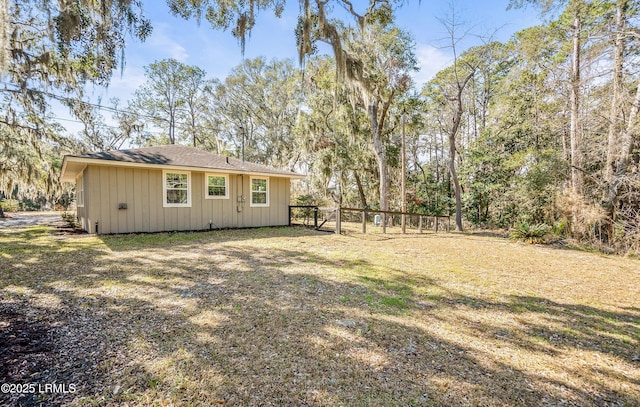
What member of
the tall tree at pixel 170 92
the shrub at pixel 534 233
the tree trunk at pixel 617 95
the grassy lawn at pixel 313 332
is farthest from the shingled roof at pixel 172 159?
the tall tree at pixel 170 92

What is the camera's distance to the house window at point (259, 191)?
10172mm

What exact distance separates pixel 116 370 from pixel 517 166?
15338mm

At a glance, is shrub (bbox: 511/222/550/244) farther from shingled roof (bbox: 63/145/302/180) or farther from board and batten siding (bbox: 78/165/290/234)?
board and batten siding (bbox: 78/165/290/234)

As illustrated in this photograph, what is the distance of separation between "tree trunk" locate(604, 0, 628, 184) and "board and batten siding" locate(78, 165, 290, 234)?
1128cm

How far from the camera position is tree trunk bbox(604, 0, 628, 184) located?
7.50m

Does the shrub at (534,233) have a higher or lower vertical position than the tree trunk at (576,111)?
lower

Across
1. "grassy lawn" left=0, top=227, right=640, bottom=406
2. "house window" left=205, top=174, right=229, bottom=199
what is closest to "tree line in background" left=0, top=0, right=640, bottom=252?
"house window" left=205, top=174, right=229, bottom=199

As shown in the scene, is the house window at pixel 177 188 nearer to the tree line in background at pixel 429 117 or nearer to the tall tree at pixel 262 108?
the tree line in background at pixel 429 117

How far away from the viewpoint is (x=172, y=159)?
8.69m

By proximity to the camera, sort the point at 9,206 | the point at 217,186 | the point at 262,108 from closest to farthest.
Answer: the point at 217,186 → the point at 9,206 → the point at 262,108

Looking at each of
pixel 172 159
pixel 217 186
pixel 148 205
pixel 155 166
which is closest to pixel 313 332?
pixel 155 166

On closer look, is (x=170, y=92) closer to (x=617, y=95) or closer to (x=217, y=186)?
(x=217, y=186)

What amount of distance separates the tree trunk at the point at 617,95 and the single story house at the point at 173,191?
32.4 ft

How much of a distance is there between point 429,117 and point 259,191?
15.0 metres
